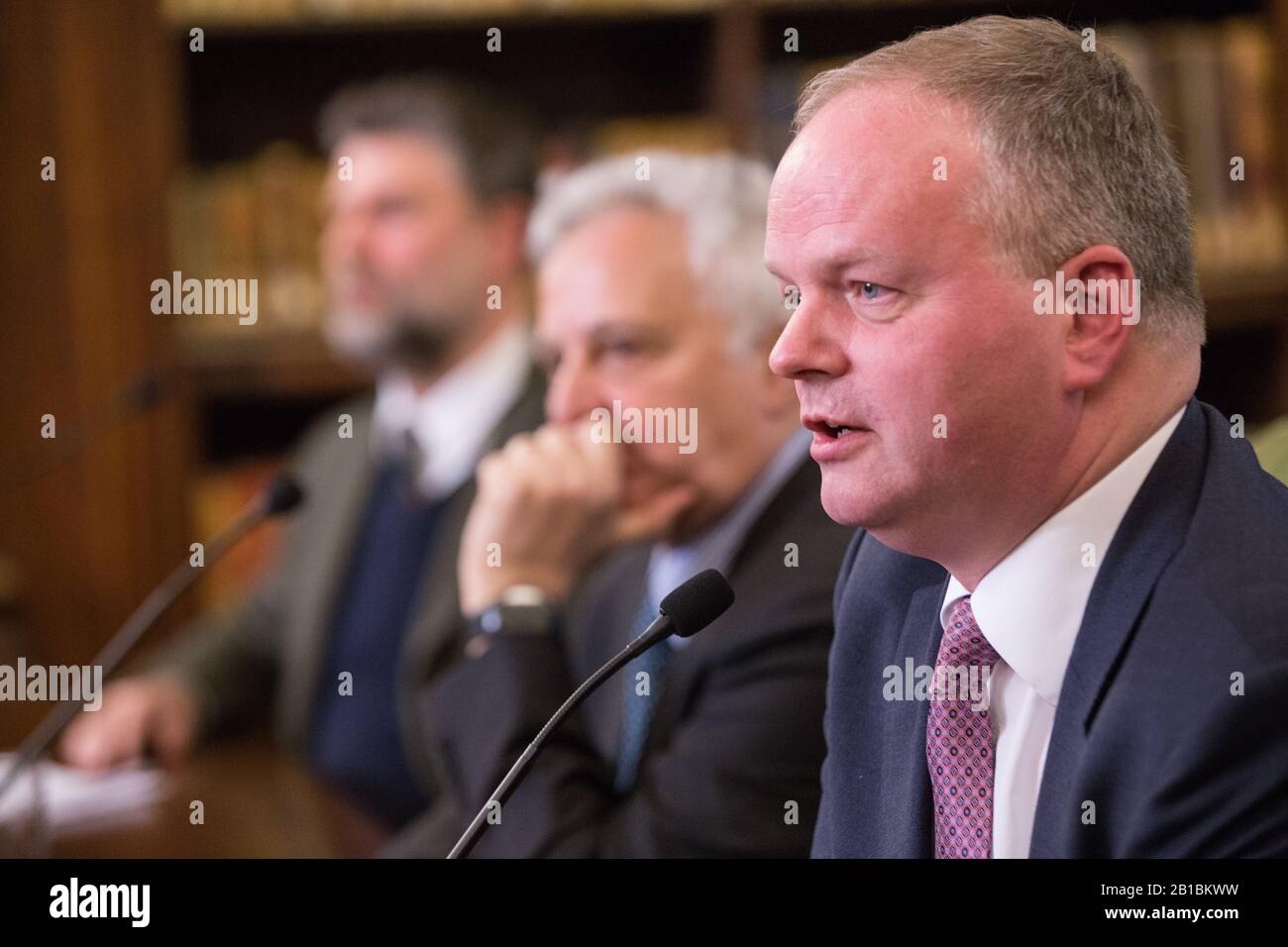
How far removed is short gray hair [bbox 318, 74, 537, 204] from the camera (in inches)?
112

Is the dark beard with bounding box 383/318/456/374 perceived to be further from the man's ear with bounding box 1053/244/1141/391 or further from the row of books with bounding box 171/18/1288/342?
the man's ear with bounding box 1053/244/1141/391

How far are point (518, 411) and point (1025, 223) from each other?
1548 millimetres

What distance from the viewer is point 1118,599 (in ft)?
2.91

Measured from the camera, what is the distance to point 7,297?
9.70ft

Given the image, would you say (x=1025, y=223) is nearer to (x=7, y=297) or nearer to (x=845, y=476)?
(x=845, y=476)

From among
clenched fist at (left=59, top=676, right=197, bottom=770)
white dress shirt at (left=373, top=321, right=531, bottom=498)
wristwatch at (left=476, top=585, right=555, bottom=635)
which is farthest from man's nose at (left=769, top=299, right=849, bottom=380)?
white dress shirt at (left=373, top=321, right=531, bottom=498)

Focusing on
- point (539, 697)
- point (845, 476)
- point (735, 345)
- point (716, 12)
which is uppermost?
point (716, 12)

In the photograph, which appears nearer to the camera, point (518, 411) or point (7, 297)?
point (518, 411)

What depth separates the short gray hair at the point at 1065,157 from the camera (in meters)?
0.91

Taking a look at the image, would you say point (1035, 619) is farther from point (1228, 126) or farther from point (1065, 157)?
point (1228, 126)

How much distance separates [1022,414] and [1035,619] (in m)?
0.13
